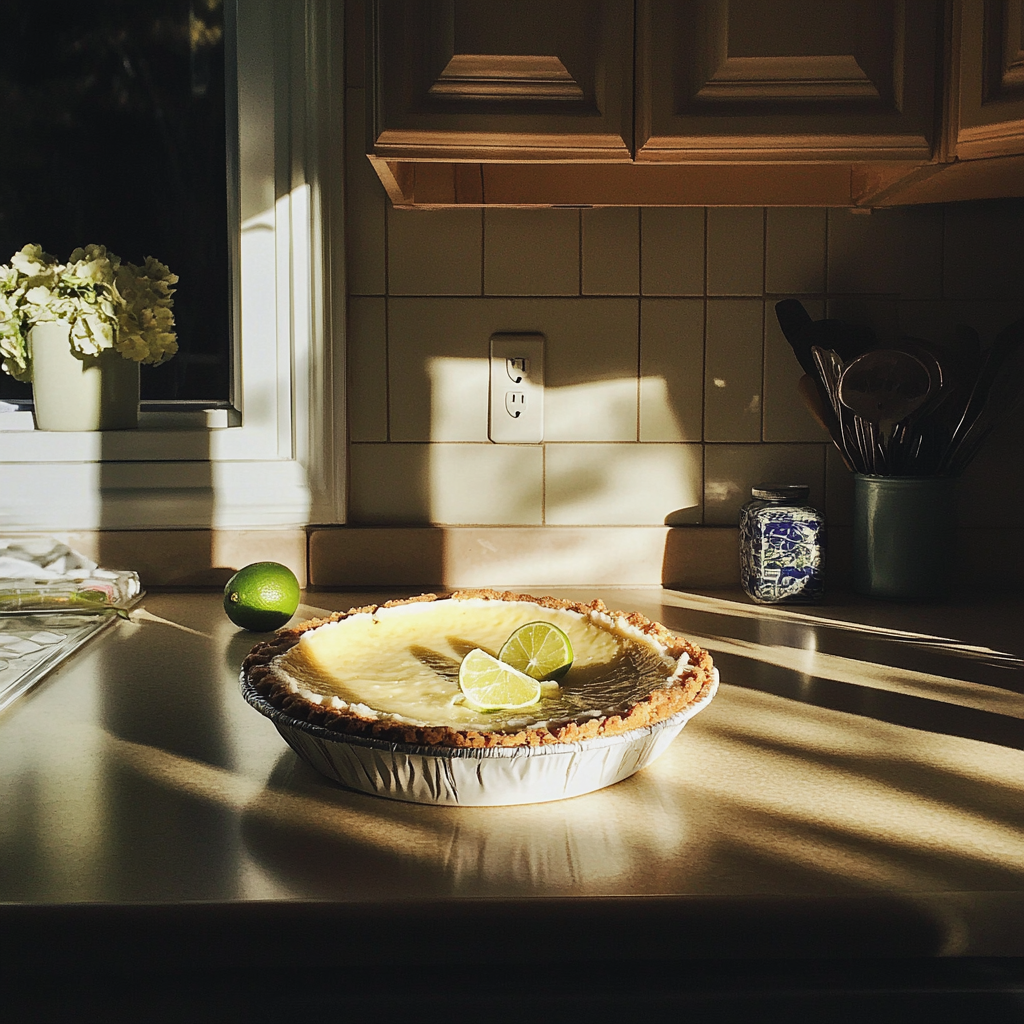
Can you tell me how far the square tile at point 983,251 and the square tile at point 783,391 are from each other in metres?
0.20

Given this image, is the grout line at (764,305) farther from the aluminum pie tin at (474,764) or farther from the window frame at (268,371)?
the aluminum pie tin at (474,764)

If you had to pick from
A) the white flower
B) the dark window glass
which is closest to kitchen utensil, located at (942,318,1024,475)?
the dark window glass

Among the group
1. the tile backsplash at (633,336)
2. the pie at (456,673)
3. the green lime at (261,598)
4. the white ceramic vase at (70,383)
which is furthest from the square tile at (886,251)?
the white ceramic vase at (70,383)

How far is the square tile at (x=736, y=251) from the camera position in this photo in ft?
4.45

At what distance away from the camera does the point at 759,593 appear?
1.27 metres

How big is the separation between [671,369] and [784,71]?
46 centimetres

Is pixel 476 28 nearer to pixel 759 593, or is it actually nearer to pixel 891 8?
pixel 891 8

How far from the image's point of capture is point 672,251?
1361 millimetres

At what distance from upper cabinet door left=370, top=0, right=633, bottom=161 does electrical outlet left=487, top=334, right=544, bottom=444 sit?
39 cm

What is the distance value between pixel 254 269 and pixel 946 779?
1.08 m

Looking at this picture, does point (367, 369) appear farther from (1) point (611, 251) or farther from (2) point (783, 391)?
(2) point (783, 391)

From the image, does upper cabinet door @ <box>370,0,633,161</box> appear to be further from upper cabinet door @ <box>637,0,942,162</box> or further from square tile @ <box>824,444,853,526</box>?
square tile @ <box>824,444,853,526</box>

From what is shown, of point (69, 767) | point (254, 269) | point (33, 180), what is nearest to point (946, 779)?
point (69, 767)

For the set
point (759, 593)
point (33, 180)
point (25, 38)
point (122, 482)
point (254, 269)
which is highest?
point (25, 38)
